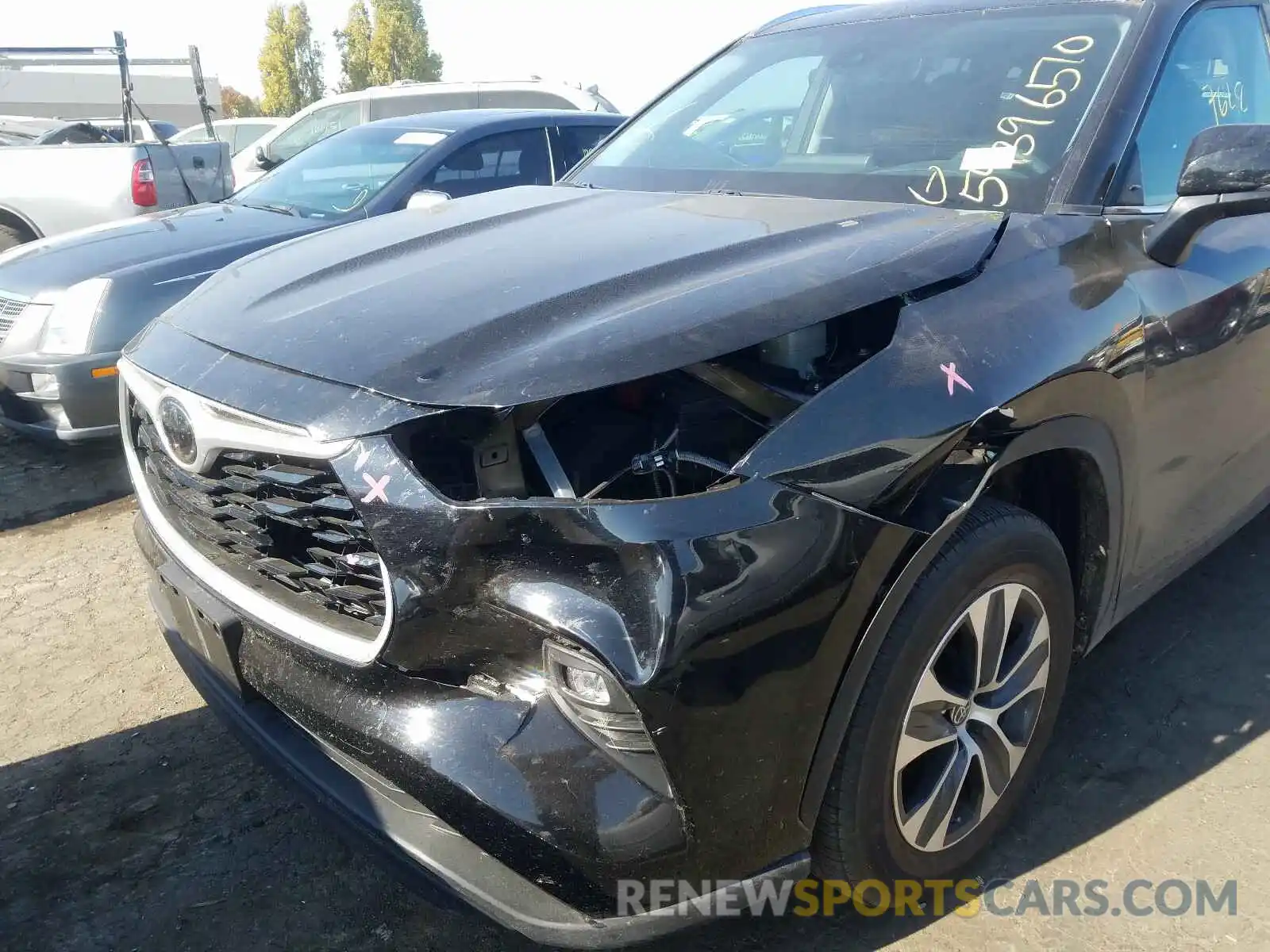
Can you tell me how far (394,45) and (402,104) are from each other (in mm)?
39399

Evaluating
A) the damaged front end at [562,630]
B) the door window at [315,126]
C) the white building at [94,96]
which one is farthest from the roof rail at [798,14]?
the white building at [94,96]

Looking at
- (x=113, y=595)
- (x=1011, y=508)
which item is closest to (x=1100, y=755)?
(x=1011, y=508)

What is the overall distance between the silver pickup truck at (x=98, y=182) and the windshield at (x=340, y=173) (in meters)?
1.37

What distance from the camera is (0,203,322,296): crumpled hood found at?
457 centimetres

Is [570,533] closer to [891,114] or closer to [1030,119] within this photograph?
[1030,119]

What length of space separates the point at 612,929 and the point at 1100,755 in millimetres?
1600

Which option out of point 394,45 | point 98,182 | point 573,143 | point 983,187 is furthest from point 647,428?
point 394,45

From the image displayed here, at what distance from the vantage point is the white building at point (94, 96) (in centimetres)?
3475

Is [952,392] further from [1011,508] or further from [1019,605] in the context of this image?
[1019,605]

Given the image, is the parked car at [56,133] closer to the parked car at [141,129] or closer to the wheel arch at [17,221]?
the parked car at [141,129]

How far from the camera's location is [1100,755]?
2.59m

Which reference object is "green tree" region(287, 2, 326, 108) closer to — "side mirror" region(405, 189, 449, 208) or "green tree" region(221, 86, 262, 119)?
"green tree" region(221, 86, 262, 119)

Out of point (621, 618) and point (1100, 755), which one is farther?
point (1100, 755)

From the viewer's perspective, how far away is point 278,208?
5320 millimetres
